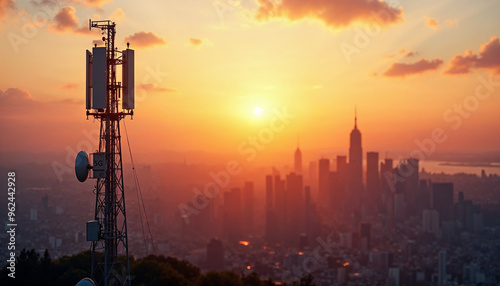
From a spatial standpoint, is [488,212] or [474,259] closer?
[474,259]

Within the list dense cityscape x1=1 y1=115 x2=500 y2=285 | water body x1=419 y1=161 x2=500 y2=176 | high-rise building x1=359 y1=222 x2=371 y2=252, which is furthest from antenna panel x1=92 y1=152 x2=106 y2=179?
water body x1=419 y1=161 x2=500 y2=176

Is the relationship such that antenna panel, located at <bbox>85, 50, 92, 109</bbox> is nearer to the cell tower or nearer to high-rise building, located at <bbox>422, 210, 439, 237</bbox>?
the cell tower

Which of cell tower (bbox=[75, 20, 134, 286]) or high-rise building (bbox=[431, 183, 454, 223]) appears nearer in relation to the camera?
cell tower (bbox=[75, 20, 134, 286])

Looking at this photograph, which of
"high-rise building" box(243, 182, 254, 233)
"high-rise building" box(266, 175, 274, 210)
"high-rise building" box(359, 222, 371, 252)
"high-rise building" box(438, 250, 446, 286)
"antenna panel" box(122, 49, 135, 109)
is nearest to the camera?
"antenna panel" box(122, 49, 135, 109)

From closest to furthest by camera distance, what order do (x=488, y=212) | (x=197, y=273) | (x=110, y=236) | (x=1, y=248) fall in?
(x=110, y=236) → (x=197, y=273) → (x=1, y=248) → (x=488, y=212)

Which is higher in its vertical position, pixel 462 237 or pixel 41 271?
pixel 41 271

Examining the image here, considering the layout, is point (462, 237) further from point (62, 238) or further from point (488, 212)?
point (62, 238)

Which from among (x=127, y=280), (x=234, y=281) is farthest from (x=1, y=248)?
(x=127, y=280)
